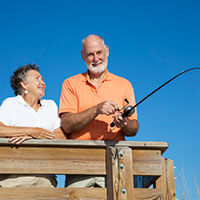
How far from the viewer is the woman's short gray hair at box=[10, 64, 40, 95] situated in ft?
13.9

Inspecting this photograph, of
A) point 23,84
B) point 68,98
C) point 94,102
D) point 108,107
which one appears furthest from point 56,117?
point 108,107

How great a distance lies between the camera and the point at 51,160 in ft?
10.2

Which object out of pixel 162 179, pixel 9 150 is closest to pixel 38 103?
pixel 9 150

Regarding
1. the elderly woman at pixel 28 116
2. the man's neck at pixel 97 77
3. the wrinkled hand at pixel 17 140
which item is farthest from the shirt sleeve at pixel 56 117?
the wrinkled hand at pixel 17 140

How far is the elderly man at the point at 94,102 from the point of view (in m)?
3.50

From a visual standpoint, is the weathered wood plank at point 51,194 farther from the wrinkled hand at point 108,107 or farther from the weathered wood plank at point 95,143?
the wrinkled hand at point 108,107

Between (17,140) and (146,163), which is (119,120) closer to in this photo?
(146,163)

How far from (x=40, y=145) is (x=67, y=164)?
0.85 ft

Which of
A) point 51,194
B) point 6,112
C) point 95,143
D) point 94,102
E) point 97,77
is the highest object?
point 97,77

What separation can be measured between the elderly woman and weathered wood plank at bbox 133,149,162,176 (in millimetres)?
766

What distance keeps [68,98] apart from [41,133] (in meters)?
0.61

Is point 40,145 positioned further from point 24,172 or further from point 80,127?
point 80,127

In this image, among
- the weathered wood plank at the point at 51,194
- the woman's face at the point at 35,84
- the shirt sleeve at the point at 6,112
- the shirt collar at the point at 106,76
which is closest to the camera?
the weathered wood plank at the point at 51,194

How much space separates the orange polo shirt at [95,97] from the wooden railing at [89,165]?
65cm
